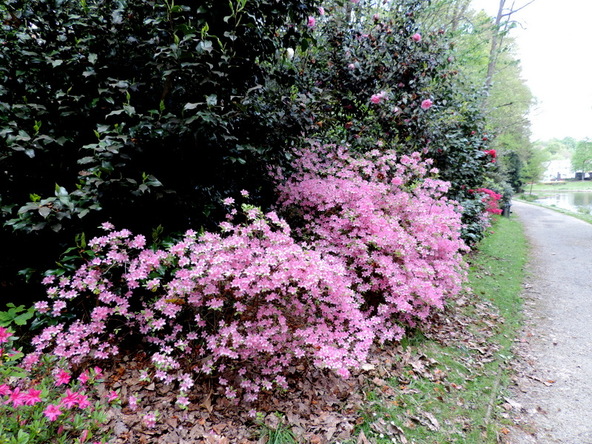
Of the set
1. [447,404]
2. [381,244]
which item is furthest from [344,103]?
[447,404]

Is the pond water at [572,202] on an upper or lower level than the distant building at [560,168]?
lower

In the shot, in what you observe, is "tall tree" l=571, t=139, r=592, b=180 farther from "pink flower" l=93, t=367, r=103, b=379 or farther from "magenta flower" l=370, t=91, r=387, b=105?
"pink flower" l=93, t=367, r=103, b=379

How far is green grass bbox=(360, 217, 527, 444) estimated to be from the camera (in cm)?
234

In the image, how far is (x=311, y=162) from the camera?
14.2 feet

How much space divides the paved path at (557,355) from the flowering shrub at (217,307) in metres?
1.66

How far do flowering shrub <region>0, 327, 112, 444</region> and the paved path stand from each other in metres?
3.03

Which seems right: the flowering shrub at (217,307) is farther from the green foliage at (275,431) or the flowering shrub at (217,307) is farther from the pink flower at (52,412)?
the pink flower at (52,412)

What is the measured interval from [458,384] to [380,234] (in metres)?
1.60

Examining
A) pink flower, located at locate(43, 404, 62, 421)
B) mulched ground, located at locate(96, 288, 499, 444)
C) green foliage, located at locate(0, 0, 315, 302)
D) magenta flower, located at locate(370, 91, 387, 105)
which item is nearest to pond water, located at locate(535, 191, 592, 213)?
magenta flower, located at locate(370, 91, 387, 105)

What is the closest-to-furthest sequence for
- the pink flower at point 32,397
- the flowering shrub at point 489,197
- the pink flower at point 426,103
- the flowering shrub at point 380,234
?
1. the pink flower at point 32,397
2. the flowering shrub at point 380,234
3. the pink flower at point 426,103
4. the flowering shrub at point 489,197

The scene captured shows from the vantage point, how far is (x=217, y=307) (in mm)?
2045

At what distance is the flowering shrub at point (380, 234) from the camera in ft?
10.6

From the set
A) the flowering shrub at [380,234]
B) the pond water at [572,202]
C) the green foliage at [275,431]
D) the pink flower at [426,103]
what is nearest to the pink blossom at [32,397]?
the green foliage at [275,431]

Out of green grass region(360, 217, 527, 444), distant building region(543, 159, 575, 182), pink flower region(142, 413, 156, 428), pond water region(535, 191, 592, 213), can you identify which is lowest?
pond water region(535, 191, 592, 213)
